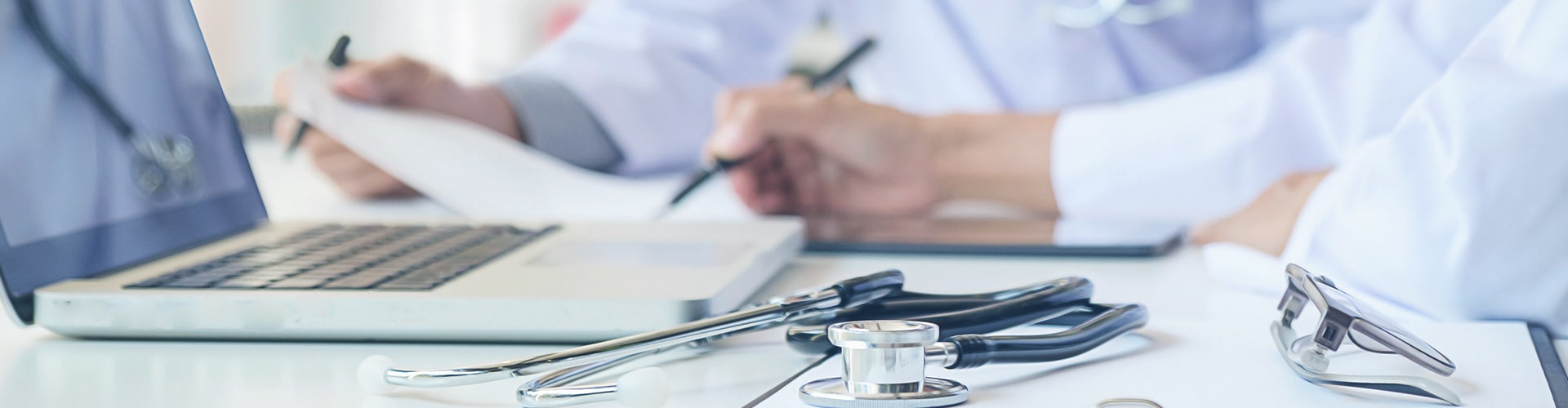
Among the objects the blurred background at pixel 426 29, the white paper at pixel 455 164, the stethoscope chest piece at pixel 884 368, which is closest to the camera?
the stethoscope chest piece at pixel 884 368

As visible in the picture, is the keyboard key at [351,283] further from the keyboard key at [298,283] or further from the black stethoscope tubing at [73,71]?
the black stethoscope tubing at [73,71]

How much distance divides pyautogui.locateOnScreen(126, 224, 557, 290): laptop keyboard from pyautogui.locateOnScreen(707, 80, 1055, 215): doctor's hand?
0.23 meters

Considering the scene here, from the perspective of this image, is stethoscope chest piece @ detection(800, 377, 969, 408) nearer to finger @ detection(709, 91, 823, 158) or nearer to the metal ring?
the metal ring

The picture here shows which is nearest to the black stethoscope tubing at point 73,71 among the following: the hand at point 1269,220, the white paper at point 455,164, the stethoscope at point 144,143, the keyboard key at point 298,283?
the stethoscope at point 144,143

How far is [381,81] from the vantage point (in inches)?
28.5

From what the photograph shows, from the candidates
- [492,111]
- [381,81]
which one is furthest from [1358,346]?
[492,111]

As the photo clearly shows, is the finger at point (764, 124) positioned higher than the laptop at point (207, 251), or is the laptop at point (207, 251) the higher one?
the finger at point (764, 124)

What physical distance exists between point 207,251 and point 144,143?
1.7 inches

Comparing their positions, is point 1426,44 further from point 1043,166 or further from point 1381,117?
point 1043,166

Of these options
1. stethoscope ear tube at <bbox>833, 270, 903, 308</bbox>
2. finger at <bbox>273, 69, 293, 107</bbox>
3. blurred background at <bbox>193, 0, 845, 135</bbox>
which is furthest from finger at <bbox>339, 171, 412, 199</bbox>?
blurred background at <bbox>193, 0, 845, 135</bbox>

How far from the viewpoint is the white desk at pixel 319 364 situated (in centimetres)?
29

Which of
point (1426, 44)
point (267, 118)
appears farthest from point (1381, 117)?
point (267, 118)

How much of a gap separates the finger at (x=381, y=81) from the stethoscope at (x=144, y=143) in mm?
219

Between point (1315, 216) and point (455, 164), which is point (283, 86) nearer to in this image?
point (455, 164)
